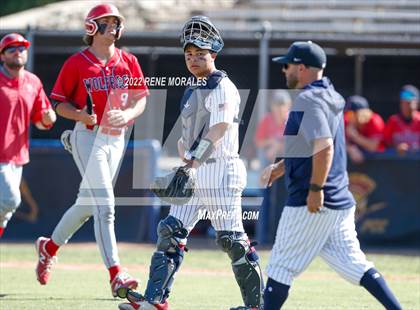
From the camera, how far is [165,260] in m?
7.05

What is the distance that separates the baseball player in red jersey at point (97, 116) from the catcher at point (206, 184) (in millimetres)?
1179

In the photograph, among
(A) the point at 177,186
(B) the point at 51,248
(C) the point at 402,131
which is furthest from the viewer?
(C) the point at 402,131

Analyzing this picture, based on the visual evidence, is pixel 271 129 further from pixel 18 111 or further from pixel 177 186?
pixel 177 186

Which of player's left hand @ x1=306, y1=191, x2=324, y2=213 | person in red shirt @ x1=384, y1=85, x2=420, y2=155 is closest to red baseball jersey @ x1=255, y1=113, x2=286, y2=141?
person in red shirt @ x1=384, y1=85, x2=420, y2=155

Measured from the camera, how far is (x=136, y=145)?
13875 millimetres

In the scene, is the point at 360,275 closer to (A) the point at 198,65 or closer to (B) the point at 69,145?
(A) the point at 198,65

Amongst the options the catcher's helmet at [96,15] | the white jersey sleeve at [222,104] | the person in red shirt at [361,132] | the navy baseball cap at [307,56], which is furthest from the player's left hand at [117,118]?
the person in red shirt at [361,132]

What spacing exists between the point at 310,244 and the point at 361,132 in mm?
7565

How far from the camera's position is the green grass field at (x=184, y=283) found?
819 centimetres

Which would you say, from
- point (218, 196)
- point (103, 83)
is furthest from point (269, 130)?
point (218, 196)

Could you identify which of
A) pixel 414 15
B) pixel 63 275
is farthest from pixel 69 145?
pixel 414 15

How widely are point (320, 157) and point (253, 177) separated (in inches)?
335

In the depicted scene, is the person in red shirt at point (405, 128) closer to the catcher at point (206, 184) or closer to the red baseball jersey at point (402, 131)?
the red baseball jersey at point (402, 131)

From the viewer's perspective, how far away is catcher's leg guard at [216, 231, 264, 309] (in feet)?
23.1
